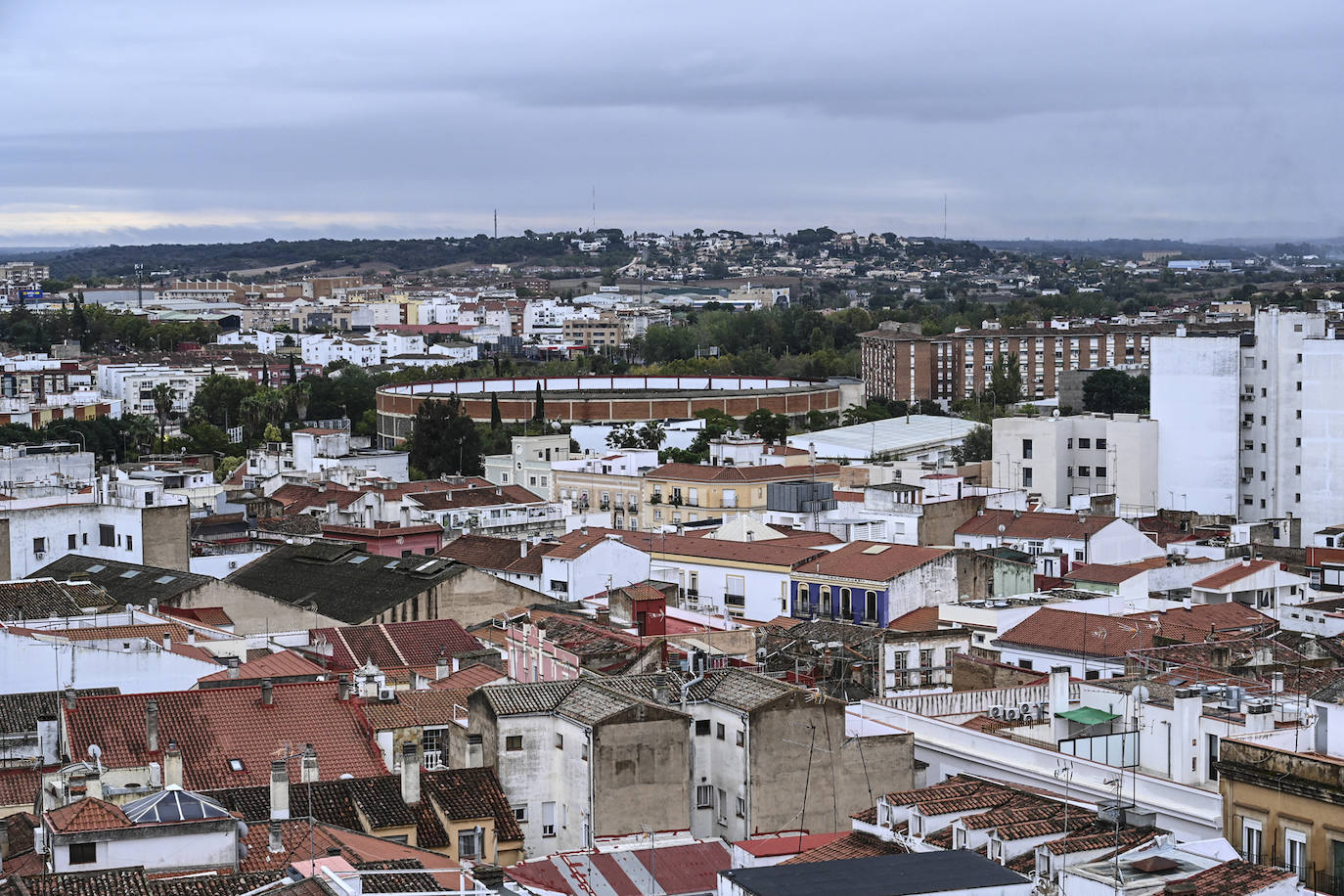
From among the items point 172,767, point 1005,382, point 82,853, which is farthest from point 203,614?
point 1005,382

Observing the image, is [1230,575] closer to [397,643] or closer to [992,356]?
[397,643]

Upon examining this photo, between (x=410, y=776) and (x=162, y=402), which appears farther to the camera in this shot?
(x=162, y=402)

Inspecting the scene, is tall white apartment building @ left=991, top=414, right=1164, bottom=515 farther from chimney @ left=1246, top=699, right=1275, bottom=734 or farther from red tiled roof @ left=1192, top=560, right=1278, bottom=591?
chimney @ left=1246, top=699, right=1275, bottom=734

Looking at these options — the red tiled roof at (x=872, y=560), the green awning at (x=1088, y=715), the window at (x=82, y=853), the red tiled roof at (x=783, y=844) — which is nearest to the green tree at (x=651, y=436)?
the red tiled roof at (x=872, y=560)

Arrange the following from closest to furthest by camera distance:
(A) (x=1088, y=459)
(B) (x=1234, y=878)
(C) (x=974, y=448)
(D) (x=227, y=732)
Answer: (B) (x=1234, y=878) < (D) (x=227, y=732) < (A) (x=1088, y=459) < (C) (x=974, y=448)

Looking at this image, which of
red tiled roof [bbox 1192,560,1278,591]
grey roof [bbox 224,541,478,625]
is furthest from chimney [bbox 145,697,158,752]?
red tiled roof [bbox 1192,560,1278,591]

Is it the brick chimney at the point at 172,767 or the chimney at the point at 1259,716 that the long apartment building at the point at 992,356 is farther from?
the chimney at the point at 1259,716
